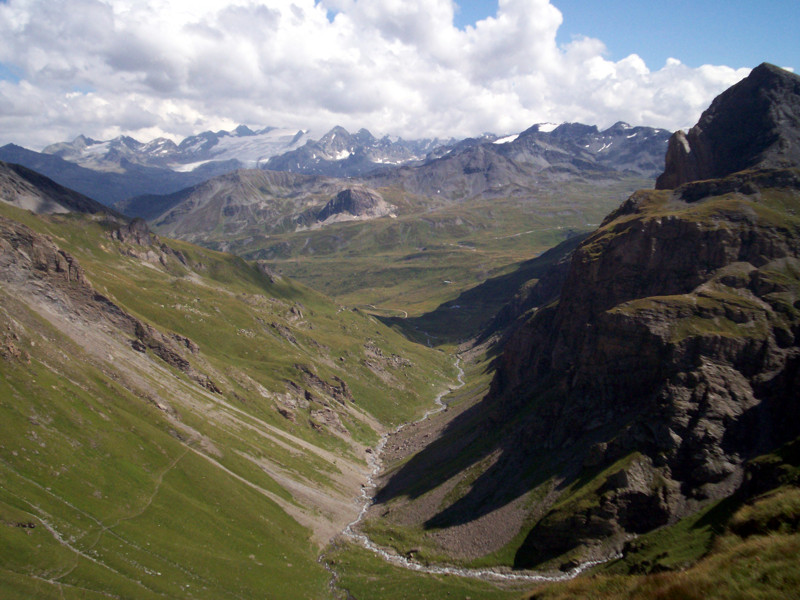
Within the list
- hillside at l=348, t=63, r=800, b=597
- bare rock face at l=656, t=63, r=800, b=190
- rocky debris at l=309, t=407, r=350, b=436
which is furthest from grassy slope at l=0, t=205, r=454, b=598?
bare rock face at l=656, t=63, r=800, b=190

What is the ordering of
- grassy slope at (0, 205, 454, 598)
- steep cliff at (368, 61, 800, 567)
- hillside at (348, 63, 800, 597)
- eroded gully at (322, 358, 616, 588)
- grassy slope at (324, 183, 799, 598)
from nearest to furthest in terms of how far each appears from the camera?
grassy slope at (324, 183, 799, 598) < grassy slope at (0, 205, 454, 598) < eroded gully at (322, 358, 616, 588) < hillside at (348, 63, 800, 597) < steep cliff at (368, 61, 800, 567)

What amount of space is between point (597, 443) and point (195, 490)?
74111 millimetres

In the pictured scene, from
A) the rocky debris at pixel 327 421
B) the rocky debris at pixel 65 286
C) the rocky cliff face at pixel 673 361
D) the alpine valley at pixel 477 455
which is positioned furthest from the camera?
the rocky debris at pixel 327 421

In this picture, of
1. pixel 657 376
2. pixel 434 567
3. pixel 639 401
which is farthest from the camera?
pixel 639 401

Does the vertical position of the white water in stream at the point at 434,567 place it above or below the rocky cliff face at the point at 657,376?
below

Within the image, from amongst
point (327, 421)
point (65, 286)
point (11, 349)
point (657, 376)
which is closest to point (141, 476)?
point (11, 349)

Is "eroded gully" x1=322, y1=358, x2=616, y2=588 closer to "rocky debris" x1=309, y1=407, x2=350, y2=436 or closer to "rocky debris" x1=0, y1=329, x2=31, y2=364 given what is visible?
"rocky debris" x1=309, y1=407, x2=350, y2=436

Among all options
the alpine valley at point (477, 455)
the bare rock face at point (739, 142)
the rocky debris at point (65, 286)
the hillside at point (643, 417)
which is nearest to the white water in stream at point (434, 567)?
the alpine valley at point (477, 455)

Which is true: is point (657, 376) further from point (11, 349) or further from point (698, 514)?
point (11, 349)

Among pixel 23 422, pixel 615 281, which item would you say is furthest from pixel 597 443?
pixel 23 422

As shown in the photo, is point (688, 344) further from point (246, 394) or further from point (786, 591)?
point (246, 394)

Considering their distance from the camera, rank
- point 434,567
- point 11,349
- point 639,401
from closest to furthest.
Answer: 1. point 434,567
2. point 11,349
3. point 639,401

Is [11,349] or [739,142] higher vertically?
[739,142]

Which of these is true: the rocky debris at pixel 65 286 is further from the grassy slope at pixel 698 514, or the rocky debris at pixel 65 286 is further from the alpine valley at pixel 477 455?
the grassy slope at pixel 698 514
